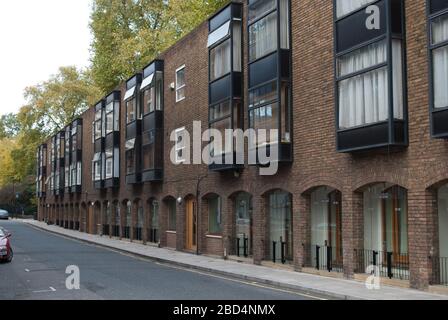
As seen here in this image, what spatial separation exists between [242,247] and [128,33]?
37.4 m

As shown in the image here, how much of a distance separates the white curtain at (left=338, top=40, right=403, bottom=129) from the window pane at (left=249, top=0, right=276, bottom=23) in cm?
460

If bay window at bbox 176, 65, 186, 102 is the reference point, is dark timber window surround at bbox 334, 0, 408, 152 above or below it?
below

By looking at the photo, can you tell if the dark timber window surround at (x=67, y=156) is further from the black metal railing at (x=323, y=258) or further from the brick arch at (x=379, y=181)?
the brick arch at (x=379, y=181)

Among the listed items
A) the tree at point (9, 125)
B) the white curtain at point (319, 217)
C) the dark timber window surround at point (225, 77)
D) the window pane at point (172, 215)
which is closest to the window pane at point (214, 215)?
the dark timber window surround at point (225, 77)

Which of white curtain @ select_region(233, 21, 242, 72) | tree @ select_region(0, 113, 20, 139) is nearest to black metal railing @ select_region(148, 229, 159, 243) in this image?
white curtain @ select_region(233, 21, 242, 72)

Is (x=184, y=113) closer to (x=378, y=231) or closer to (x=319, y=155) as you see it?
(x=319, y=155)

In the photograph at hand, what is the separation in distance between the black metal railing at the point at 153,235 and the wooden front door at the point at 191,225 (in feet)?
16.1

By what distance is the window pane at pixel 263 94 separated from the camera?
1944 cm

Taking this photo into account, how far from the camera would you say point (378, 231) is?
634 inches

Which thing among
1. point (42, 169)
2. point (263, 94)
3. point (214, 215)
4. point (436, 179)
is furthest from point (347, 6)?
point (42, 169)

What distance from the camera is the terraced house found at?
13805mm

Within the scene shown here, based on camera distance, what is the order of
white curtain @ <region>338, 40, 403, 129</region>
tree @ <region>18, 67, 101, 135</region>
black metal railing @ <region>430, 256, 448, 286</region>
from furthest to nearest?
tree @ <region>18, 67, 101, 135</region> < white curtain @ <region>338, 40, 403, 129</region> < black metal railing @ <region>430, 256, 448, 286</region>

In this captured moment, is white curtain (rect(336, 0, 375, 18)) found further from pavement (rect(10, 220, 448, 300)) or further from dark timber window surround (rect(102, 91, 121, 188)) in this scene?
dark timber window surround (rect(102, 91, 121, 188))

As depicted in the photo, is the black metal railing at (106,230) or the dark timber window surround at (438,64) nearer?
the dark timber window surround at (438,64)
